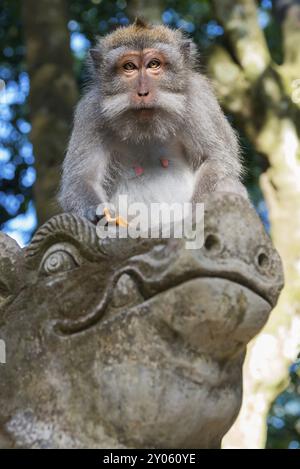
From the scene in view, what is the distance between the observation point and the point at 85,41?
36.1 ft

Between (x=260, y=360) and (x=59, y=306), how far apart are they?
13.8 feet

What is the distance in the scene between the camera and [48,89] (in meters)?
8.09

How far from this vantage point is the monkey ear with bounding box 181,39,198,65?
212 inches

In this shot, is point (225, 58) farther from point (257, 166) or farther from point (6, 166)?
point (6, 166)

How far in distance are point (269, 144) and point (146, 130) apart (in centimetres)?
311

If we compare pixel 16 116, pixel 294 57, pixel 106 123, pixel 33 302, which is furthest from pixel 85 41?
pixel 33 302

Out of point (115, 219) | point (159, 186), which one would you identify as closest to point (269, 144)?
point (159, 186)

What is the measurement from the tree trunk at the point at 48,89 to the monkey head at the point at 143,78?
201 cm

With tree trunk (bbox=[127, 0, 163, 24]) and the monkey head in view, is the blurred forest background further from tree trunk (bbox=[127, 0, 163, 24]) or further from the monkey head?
the monkey head

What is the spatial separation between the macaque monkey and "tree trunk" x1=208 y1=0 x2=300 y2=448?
239 cm

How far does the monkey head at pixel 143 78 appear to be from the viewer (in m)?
5.00

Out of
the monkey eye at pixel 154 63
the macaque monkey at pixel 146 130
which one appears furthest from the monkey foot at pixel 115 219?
the monkey eye at pixel 154 63

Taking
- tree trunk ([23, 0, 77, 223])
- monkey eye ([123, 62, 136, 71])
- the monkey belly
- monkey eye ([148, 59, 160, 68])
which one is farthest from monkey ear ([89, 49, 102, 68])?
tree trunk ([23, 0, 77, 223])

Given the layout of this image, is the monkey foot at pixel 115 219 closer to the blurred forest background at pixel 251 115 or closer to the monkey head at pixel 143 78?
the monkey head at pixel 143 78
